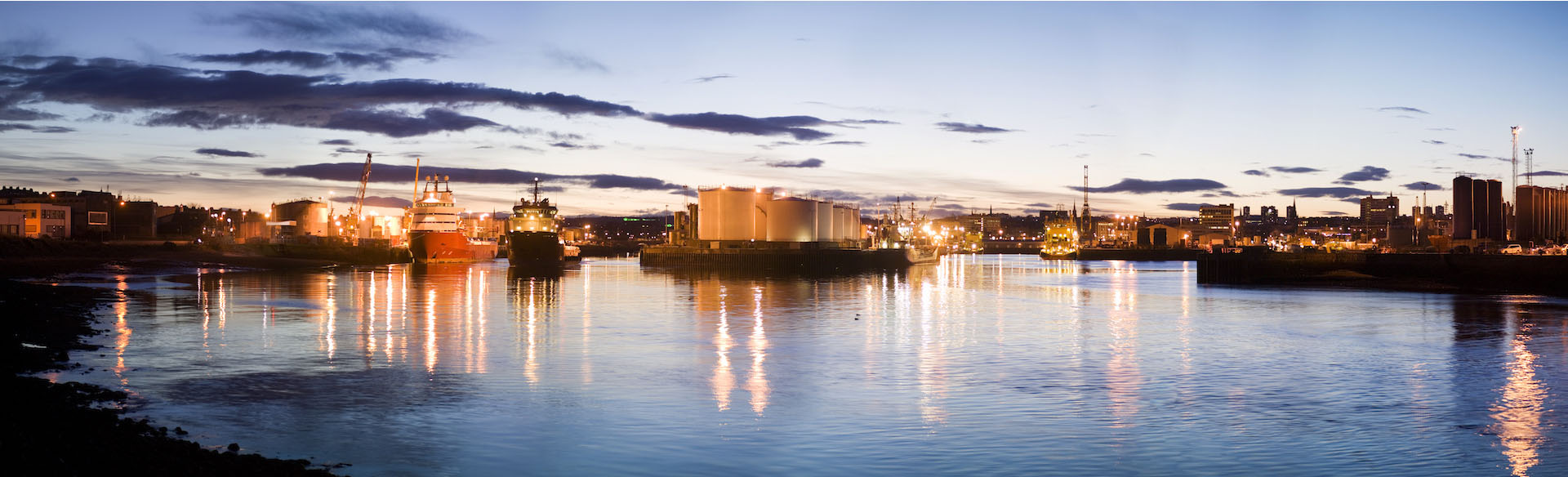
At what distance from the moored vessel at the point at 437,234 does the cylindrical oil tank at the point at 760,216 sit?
38982mm

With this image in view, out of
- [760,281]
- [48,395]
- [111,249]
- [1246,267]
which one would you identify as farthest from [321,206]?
[48,395]

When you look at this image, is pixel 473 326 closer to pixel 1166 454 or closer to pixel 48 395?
Answer: pixel 48 395

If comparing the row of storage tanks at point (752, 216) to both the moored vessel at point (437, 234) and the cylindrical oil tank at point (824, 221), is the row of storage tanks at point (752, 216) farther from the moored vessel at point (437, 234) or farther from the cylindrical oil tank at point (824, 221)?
the moored vessel at point (437, 234)

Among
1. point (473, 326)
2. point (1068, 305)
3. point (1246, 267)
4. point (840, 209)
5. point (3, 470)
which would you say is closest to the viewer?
point (3, 470)

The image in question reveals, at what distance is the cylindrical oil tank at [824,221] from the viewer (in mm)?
138875

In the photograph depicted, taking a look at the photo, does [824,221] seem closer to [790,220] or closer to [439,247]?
[790,220]

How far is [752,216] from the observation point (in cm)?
12750

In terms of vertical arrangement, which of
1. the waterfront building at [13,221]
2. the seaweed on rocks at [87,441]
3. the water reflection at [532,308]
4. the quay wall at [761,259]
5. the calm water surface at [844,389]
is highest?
the waterfront building at [13,221]

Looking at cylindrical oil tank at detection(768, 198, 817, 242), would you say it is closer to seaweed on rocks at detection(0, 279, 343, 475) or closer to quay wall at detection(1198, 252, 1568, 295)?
quay wall at detection(1198, 252, 1568, 295)

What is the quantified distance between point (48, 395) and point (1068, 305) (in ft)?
152

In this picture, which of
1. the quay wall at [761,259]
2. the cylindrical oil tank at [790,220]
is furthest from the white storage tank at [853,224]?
the quay wall at [761,259]

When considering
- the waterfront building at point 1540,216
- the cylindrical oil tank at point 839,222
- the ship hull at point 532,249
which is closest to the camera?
the waterfront building at point 1540,216

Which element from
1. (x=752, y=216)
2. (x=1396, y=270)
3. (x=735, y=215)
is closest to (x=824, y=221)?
(x=752, y=216)

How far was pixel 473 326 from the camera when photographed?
120 feet
